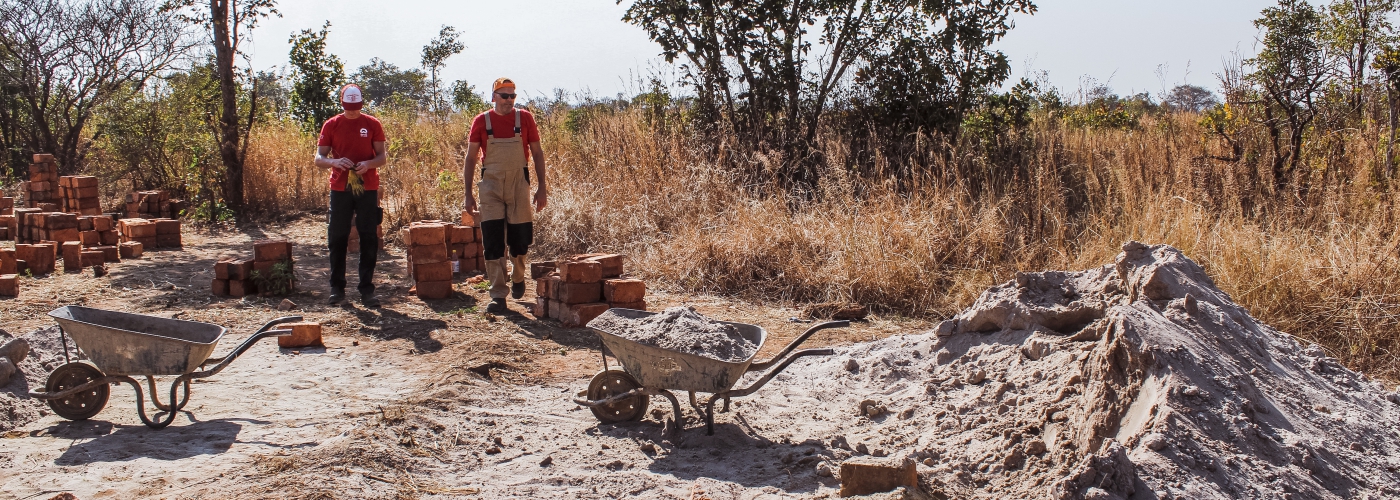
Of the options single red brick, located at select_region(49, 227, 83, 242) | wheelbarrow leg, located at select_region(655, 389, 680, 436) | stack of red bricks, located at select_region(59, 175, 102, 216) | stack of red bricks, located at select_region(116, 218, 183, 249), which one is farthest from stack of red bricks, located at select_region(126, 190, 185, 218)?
wheelbarrow leg, located at select_region(655, 389, 680, 436)

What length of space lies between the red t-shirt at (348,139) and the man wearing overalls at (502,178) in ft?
2.51

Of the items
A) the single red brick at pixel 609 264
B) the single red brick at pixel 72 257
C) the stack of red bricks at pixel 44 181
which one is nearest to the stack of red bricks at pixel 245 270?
the single red brick at pixel 72 257

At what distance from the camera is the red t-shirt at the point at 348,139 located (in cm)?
661

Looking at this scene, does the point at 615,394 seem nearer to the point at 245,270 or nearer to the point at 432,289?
the point at 432,289

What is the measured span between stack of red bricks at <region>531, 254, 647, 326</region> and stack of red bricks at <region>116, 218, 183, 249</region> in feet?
19.1

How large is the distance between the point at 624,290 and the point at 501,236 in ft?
3.55

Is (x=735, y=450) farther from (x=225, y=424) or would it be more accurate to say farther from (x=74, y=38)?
(x=74, y=38)

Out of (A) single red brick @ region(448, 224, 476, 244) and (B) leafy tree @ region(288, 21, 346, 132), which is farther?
(B) leafy tree @ region(288, 21, 346, 132)

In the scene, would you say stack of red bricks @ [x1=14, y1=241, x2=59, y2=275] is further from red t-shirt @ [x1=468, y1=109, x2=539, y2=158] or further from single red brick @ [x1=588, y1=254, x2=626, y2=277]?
single red brick @ [x1=588, y1=254, x2=626, y2=277]

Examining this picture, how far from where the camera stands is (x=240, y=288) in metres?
7.37

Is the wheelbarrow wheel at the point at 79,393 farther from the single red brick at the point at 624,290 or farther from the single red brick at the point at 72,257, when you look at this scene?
the single red brick at the point at 72,257

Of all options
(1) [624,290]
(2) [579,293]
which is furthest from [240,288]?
(1) [624,290]

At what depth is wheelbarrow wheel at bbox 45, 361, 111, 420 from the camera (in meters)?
4.08

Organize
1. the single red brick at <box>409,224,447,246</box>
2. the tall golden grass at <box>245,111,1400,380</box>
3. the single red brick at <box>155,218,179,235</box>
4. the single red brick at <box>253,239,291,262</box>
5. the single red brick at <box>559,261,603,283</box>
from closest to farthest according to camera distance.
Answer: the tall golden grass at <box>245,111,1400,380</box> → the single red brick at <box>559,261,603,283</box> → the single red brick at <box>409,224,447,246</box> → the single red brick at <box>253,239,291,262</box> → the single red brick at <box>155,218,179,235</box>
